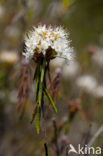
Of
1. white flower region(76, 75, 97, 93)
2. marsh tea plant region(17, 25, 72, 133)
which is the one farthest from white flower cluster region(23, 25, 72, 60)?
white flower region(76, 75, 97, 93)

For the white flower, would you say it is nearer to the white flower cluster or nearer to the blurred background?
the blurred background

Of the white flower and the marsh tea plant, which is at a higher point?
the white flower

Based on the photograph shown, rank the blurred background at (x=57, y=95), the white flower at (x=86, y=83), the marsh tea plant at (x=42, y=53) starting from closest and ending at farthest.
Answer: the marsh tea plant at (x=42, y=53) < the blurred background at (x=57, y=95) < the white flower at (x=86, y=83)

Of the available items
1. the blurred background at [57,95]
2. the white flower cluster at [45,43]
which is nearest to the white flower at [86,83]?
the blurred background at [57,95]

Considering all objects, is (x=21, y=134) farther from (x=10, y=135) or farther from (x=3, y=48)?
(x=3, y=48)

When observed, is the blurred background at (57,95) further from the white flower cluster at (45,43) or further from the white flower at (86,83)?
the white flower cluster at (45,43)

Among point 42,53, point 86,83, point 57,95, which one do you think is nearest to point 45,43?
point 42,53

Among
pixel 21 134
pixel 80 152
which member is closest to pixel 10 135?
pixel 21 134

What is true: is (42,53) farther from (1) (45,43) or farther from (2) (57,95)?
(2) (57,95)
